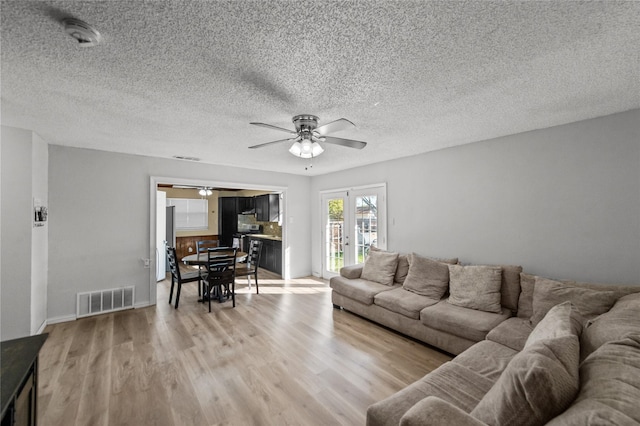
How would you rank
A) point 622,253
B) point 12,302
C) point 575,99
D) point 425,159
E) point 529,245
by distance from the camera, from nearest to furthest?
point 575,99, point 622,253, point 12,302, point 529,245, point 425,159

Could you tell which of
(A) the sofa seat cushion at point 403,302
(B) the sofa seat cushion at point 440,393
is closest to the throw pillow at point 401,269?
(A) the sofa seat cushion at point 403,302

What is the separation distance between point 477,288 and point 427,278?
60 cm

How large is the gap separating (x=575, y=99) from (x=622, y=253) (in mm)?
1565

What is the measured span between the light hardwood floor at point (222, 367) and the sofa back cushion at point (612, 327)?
131cm

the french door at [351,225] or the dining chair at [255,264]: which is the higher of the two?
the french door at [351,225]

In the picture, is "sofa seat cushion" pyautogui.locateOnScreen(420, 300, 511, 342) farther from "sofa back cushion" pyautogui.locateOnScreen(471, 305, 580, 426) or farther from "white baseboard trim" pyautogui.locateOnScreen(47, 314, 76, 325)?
"white baseboard trim" pyautogui.locateOnScreen(47, 314, 76, 325)

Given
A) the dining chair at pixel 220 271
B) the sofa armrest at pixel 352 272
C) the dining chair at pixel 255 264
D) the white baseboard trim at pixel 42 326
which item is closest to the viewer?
the white baseboard trim at pixel 42 326

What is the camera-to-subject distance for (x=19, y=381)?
3.44 feet

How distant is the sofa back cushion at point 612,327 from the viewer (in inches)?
57.6

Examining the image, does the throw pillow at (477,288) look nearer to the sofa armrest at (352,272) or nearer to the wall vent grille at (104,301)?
the sofa armrest at (352,272)

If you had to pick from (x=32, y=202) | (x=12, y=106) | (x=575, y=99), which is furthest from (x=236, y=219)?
→ (x=575, y=99)

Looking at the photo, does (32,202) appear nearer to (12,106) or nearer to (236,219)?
(12,106)

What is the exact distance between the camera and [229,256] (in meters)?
4.31

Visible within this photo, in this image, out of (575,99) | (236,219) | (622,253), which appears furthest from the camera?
(236,219)
